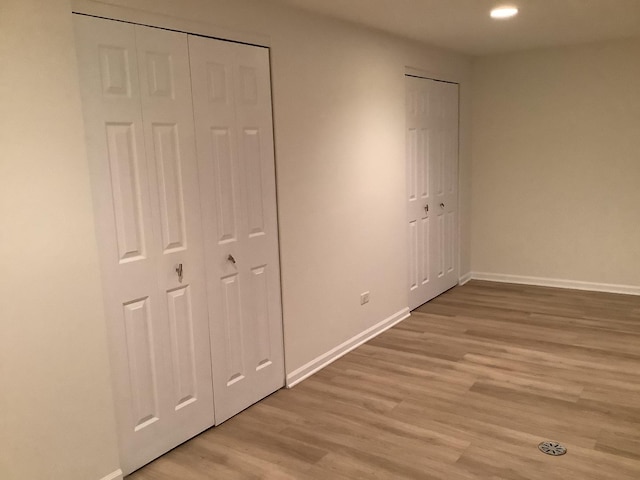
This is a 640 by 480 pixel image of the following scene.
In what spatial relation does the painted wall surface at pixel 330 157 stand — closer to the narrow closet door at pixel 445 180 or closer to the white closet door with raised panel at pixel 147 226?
the white closet door with raised panel at pixel 147 226

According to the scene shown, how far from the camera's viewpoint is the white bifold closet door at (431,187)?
4.69 m

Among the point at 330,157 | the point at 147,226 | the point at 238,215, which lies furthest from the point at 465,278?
the point at 147,226

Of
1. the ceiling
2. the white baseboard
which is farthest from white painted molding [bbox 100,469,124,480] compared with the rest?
the ceiling

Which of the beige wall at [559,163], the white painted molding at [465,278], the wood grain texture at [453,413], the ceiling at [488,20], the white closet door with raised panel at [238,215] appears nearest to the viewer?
the wood grain texture at [453,413]

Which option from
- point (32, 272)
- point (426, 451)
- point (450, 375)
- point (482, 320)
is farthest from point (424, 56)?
point (32, 272)

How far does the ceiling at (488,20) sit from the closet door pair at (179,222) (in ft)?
2.80

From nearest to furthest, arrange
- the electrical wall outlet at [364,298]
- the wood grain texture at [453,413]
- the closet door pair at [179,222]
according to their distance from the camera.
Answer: the closet door pair at [179,222] → the wood grain texture at [453,413] → the electrical wall outlet at [364,298]

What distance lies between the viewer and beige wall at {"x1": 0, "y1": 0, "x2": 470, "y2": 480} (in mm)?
1963

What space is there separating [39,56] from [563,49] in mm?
4747

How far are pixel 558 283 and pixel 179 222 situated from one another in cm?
427

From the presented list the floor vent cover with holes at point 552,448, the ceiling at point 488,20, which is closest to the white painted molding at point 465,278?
the ceiling at point 488,20

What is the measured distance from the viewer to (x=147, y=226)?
2490mm

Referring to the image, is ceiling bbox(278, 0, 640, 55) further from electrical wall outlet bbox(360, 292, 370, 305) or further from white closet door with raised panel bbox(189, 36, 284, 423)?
electrical wall outlet bbox(360, 292, 370, 305)

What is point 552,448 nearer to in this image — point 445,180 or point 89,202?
point 89,202
